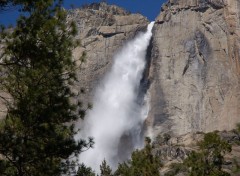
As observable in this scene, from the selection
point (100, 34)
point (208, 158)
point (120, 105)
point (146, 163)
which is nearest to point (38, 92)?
point (146, 163)

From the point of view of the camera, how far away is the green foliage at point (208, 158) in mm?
31577

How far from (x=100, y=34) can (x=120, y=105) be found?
597 inches

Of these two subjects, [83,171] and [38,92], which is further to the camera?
→ [83,171]

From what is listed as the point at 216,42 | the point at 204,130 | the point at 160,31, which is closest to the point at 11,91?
the point at 204,130

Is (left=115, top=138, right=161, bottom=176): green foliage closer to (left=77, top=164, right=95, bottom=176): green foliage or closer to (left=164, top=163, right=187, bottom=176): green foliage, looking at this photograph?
(left=77, top=164, right=95, bottom=176): green foliage

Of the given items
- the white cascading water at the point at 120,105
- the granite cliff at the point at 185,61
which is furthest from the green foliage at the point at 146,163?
the white cascading water at the point at 120,105

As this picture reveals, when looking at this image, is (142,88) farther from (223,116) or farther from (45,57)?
(45,57)

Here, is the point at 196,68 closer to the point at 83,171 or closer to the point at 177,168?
the point at 177,168

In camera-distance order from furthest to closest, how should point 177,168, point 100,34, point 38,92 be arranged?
→ 1. point 100,34
2. point 177,168
3. point 38,92

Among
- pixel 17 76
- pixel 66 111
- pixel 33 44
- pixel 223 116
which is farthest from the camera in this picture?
pixel 223 116

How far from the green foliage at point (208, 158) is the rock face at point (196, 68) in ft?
161

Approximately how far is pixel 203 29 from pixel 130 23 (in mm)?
17658

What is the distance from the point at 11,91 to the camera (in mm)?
14023

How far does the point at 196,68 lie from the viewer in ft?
291
